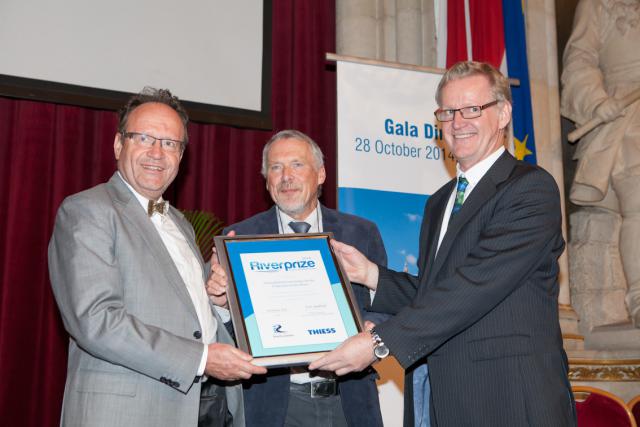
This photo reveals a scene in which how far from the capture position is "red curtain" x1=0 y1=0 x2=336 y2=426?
16.3ft

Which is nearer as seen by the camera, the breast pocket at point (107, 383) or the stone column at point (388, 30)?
the breast pocket at point (107, 383)

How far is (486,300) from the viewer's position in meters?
2.50

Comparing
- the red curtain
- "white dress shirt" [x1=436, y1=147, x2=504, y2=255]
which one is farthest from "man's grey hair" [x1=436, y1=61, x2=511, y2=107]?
the red curtain

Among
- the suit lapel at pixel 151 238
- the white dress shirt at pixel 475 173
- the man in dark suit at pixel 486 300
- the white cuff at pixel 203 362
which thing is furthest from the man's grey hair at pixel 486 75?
the white cuff at pixel 203 362

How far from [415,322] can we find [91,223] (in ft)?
4.14

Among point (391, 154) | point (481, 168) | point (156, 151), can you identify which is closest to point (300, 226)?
point (156, 151)

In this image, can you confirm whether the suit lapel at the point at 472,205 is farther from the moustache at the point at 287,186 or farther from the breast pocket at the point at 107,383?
the breast pocket at the point at 107,383

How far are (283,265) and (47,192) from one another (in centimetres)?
296

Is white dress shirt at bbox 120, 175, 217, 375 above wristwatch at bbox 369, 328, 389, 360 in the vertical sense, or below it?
above

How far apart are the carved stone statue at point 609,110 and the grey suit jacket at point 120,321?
4.57m

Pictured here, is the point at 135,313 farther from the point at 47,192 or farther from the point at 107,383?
the point at 47,192

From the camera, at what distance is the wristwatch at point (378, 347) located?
263 cm

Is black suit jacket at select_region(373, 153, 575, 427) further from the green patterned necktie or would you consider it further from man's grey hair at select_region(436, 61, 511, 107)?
man's grey hair at select_region(436, 61, 511, 107)

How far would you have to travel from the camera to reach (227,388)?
2.91 metres
